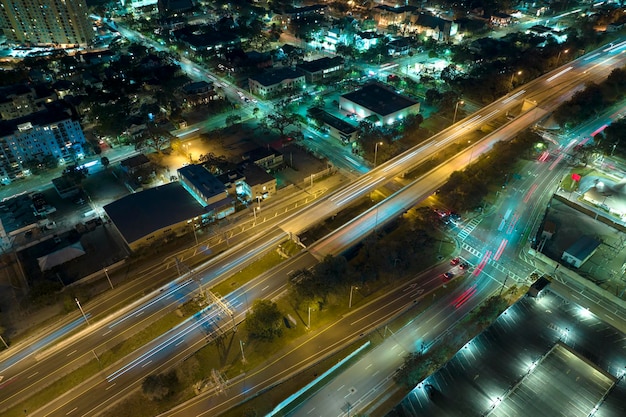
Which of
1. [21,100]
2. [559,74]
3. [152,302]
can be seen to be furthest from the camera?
[559,74]

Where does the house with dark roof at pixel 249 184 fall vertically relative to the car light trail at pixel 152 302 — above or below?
above

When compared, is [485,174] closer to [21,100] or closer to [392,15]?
[21,100]

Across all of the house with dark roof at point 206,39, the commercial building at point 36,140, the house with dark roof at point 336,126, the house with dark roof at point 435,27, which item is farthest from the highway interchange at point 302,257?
the house with dark roof at point 206,39

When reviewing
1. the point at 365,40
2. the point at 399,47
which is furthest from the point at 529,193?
the point at 365,40

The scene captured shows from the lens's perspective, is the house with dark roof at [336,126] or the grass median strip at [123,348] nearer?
the grass median strip at [123,348]

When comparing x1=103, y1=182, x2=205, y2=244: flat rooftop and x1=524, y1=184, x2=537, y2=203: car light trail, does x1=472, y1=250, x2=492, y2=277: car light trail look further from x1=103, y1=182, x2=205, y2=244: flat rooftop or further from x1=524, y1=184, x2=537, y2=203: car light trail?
x1=103, y1=182, x2=205, y2=244: flat rooftop

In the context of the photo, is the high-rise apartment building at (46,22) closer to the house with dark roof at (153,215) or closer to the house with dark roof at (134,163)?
the house with dark roof at (134,163)
